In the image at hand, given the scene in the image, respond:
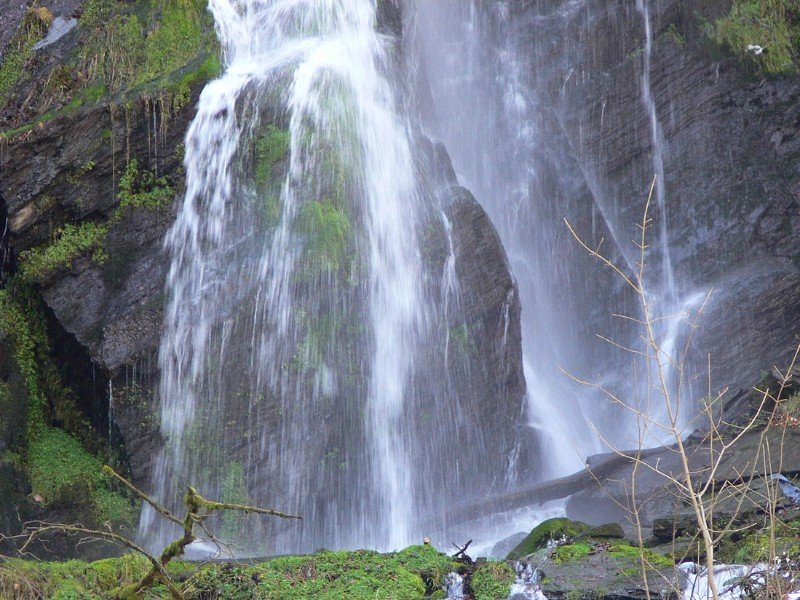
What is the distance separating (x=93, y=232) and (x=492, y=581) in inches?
335

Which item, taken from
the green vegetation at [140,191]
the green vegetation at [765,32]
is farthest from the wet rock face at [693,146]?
the green vegetation at [140,191]

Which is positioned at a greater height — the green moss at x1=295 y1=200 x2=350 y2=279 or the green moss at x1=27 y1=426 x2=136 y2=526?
the green moss at x1=295 y1=200 x2=350 y2=279

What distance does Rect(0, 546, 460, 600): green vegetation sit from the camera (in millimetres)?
7492

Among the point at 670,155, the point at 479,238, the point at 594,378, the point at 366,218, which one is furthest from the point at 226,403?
the point at 670,155

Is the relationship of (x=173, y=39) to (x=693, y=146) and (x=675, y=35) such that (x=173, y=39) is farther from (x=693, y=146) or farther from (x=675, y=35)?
(x=693, y=146)

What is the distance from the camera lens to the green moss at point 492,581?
8.04m

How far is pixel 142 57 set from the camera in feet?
49.0

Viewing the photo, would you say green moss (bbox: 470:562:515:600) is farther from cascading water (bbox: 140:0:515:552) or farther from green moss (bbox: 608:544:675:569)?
cascading water (bbox: 140:0:515:552)

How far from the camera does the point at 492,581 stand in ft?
27.0

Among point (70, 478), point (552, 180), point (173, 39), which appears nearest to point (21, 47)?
point (173, 39)

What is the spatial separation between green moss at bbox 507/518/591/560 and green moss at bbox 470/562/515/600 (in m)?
1.27

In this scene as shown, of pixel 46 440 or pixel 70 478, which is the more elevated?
pixel 46 440

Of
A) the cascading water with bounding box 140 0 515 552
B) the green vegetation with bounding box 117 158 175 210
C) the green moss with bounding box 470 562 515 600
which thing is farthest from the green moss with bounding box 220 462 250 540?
the green moss with bounding box 470 562 515 600

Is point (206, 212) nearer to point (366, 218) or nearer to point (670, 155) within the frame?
point (366, 218)
